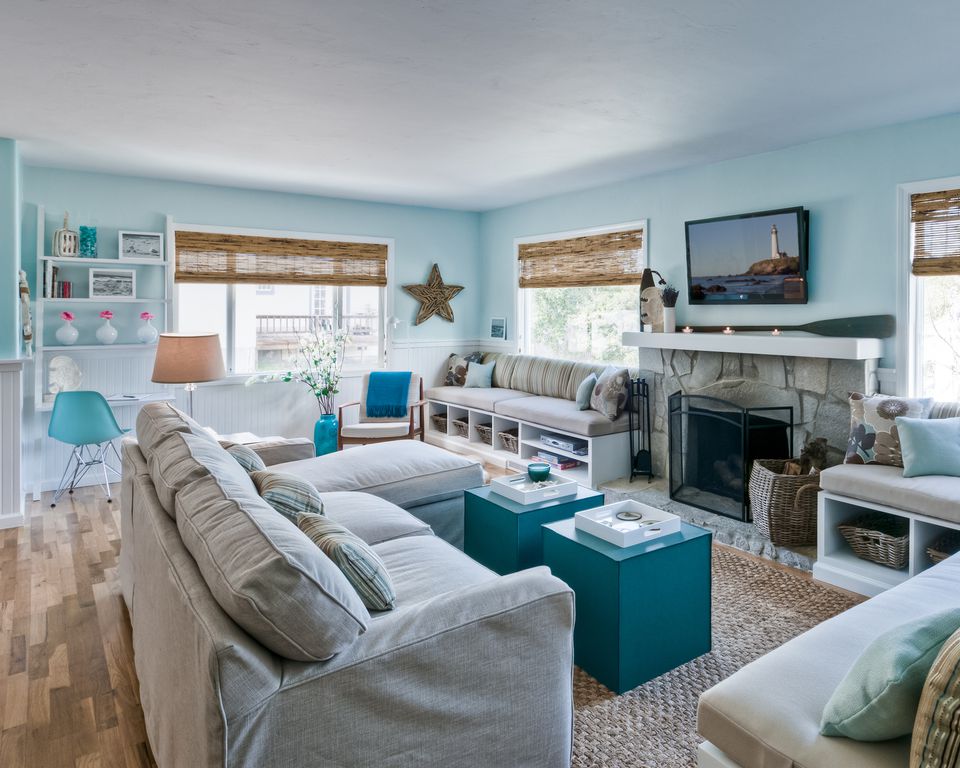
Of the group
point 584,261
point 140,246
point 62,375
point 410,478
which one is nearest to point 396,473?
point 410,478

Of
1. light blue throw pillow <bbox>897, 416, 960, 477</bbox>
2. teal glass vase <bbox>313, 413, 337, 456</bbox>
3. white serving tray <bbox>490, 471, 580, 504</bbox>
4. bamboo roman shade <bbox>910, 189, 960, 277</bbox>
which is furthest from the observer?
teal glass vase <bbox>313, 413, 337, 456</bbox>

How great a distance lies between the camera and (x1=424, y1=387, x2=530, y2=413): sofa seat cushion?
5.79 meters

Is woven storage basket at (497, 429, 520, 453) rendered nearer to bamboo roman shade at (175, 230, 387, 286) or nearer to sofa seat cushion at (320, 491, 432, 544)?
bamboo roman shade at (175, 230, 387, 286)

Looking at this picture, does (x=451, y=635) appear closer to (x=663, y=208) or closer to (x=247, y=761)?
(x=247, y=761)

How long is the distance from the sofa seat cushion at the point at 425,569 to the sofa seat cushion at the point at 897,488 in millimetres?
1926

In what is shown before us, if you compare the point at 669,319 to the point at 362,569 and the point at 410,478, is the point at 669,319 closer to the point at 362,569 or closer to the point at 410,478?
the point at 410,478

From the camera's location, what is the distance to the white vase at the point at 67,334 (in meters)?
4.74

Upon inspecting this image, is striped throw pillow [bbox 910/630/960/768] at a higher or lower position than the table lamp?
lower

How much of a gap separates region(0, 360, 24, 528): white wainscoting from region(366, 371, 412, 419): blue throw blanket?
2.55 meters

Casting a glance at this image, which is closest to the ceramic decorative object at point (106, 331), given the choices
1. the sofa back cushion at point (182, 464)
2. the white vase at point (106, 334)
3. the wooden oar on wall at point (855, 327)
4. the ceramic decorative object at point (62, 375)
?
the white vase at point (106, 334)

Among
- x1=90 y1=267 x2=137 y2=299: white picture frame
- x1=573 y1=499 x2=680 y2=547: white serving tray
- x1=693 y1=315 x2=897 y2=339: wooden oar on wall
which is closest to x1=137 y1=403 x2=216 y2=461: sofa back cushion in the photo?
x1=573 y1=499 x2=680 y2=547: white serving tray

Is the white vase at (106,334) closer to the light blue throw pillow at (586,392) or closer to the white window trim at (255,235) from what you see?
the white window trim at (255,235)

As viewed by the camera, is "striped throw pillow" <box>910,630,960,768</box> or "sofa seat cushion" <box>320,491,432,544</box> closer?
"striped throw pillow" <box>910,630,960,768</box>

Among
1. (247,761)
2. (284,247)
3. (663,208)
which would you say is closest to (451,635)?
(247,761)
